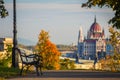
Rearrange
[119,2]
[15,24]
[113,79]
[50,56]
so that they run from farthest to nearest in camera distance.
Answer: [50,56] → [15,24] → [119,2] → [113,79]

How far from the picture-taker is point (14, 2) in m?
24.1

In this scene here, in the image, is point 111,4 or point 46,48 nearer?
point 111,4

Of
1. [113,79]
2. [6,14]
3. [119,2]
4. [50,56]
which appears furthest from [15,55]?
[50,56]

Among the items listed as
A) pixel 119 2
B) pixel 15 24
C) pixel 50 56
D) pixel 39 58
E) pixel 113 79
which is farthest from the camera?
pixel 50 56

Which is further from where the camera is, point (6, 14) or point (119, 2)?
point (119, 2)

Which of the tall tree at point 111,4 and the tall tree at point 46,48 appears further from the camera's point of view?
the tall tree at point 46,48

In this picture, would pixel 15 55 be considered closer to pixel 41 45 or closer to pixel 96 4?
pixel 96 4

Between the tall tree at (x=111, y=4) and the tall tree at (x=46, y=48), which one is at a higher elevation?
the tall tree at (x=111, y=4)

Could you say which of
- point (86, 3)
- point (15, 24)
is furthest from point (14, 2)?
point (86, 3)

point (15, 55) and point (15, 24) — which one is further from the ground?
point (15, 24)

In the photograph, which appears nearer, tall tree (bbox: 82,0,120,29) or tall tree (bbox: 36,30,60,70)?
tall tree (bbox: 82,0,120,29)

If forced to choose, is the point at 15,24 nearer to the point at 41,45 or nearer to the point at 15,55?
the point at 15,55

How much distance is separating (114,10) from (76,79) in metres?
5.87

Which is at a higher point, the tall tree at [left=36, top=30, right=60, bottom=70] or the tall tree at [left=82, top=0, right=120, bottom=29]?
the tall tree at [left=82, top=0, right=120, bottom=29]
